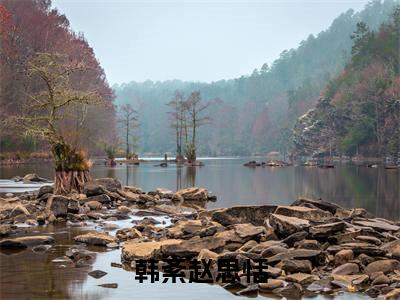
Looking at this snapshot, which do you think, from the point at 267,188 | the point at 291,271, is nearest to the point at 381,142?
Result: the point at 267,188

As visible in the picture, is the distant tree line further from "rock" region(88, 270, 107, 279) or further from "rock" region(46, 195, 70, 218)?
"rock" region(88, 270, 107, 279)

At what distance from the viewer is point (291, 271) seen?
426 inches

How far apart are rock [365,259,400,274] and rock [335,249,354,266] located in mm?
743

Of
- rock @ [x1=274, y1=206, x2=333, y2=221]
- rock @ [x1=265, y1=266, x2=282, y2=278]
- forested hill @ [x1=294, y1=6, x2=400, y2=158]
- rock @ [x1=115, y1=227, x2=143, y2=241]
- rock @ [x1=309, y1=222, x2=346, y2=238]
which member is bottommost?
rock @ [x1=265, y1=266, x2=282, y2=278]

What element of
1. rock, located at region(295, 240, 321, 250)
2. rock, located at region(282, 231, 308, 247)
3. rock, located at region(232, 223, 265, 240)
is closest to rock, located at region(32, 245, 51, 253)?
rock, located at region(232, 223, 265, 240)

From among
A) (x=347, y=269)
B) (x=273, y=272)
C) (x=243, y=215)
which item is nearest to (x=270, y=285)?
(x=273, y=272)

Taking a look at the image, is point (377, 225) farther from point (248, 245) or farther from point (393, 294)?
point (393, 294)

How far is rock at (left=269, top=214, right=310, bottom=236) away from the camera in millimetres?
13539

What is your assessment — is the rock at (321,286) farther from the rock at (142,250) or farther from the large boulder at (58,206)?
the large boulder at (58,206)

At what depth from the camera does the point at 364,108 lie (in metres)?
93.3

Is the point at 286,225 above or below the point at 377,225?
above

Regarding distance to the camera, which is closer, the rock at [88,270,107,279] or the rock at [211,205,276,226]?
the rock at [88,270,107,279]

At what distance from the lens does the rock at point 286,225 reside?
1354cm

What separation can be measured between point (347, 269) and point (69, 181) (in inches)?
688
